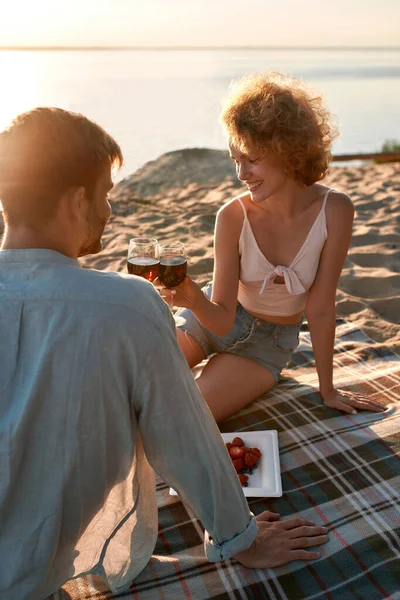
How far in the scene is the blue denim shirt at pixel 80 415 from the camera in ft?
4.58

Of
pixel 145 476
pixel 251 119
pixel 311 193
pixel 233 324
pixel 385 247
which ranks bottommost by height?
pixel 385 247

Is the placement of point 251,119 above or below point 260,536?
above

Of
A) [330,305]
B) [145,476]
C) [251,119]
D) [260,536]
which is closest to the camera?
[145,476]

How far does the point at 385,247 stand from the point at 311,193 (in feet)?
9.43

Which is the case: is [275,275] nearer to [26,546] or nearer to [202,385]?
[202,385]

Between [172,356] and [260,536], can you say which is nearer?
[172,356]

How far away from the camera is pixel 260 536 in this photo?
2271 millimetres

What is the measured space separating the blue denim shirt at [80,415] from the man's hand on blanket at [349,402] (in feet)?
4.98

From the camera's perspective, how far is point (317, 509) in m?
2.55

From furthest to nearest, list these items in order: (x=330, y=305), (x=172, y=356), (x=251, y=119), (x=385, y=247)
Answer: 1. (x=385, y=247)
2. (x=330, y=305)
3. (x=251, y=119)
4. (x=172, y=356)

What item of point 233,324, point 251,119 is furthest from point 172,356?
point 233,324

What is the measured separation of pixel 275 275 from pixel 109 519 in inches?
66.4

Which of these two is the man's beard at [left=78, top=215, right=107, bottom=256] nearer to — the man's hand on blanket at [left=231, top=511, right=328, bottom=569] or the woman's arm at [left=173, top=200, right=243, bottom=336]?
the man's hand on blanket at [left=231, top=511, right=328, bottom=569]

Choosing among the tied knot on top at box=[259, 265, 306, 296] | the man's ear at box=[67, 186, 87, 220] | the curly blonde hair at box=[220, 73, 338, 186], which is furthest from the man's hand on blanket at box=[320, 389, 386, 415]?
the man's ear at box=[67, 186, 87, 220]
